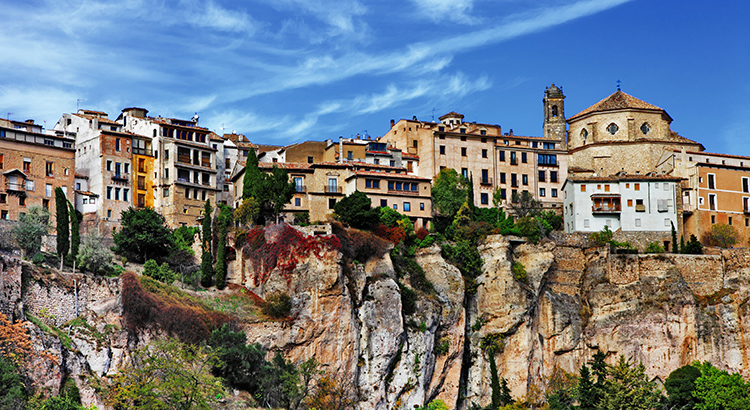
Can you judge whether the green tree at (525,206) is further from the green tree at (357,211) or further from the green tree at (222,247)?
the green tree at (222,247)

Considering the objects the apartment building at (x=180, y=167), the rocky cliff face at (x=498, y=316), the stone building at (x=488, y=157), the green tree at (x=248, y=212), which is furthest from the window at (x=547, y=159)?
the green tree at (x=248, y=212)

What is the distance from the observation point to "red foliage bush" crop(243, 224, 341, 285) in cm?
7169

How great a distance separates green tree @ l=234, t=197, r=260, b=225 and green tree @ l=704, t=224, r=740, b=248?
39209 millimetres

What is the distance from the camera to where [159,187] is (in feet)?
279

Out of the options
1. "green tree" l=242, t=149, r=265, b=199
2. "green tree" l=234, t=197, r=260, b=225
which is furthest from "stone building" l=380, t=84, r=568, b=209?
"green tree" l=234, t=197, r=260, b=225

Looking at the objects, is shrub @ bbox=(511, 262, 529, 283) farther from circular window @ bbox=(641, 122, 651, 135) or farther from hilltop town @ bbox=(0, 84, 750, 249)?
circular window @ bbox=(641, 122, 651, 135)

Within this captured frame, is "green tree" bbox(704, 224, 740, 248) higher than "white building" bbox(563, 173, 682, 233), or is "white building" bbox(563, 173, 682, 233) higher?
"white building" bbox(563, 173, 682, 233)

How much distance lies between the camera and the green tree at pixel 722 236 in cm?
8606

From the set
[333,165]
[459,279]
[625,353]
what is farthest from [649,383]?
[333,165]

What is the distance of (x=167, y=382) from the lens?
54031 millimetres

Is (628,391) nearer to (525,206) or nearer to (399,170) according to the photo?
(525,206)

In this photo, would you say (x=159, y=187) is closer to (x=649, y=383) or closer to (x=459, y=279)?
(x=459, y=279)

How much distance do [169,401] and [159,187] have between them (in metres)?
34.0

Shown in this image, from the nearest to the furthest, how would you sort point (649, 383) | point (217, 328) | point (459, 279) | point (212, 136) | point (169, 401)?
point (169, 401) → point (217, 328) → point (649, 383) → point (459, 279) → point (212, 136)
